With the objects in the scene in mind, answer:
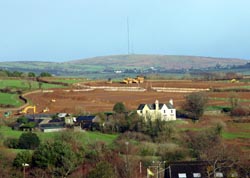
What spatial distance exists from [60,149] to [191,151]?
6.54 meters

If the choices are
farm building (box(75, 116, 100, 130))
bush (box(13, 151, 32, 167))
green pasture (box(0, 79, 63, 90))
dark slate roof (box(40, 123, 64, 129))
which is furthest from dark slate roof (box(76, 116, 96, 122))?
green pasture (box(0, 79, 63, 90))

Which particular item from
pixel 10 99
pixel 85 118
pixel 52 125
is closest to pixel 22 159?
pixel 52 125

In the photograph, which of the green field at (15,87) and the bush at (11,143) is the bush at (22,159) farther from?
the green field at (15,87)

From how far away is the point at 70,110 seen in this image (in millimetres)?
46219

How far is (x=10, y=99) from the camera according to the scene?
53.1 meters

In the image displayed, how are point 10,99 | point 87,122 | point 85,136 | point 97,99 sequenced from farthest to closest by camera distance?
point 97,99 → point 10,99 → point 87,122 → point 85,136

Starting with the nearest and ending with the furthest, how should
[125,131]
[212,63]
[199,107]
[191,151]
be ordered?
[191,151] < [125,131] < [199,107] < [212,63]

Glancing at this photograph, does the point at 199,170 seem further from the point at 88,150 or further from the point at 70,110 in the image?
the point at 70,110

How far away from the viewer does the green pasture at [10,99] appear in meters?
50.2

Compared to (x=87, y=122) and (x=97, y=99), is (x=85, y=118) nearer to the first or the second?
(x=87, y=122)

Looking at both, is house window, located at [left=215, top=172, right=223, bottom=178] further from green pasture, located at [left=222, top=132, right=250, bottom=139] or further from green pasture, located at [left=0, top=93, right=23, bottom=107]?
green pasture, located at [left=0, top=93, right=23, bottom=107]

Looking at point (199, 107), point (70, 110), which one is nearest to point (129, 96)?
point (70, 110)

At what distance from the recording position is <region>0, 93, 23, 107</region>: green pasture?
50.2 m

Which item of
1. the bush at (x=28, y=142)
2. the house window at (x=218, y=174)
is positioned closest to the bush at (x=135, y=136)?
the bush at (x=28, y=142)
